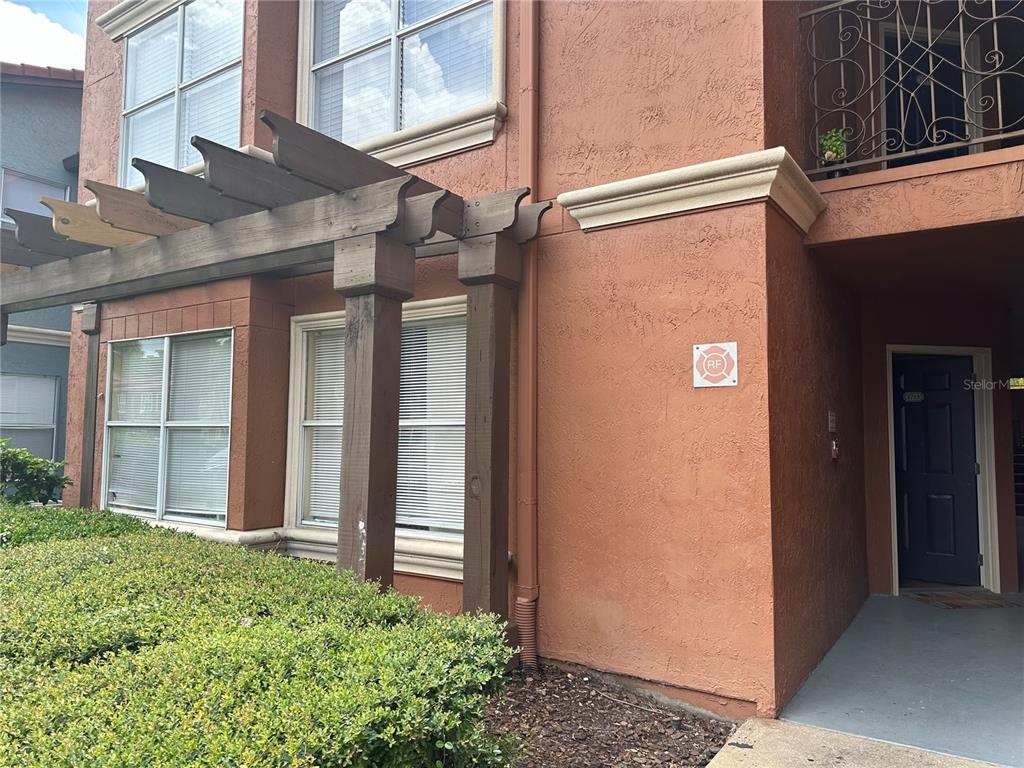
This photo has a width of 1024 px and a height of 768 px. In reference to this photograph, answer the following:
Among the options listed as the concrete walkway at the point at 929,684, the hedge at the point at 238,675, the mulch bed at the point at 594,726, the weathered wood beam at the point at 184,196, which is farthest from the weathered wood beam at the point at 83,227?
the concrete walkway at the point at 929,684

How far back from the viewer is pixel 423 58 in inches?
221

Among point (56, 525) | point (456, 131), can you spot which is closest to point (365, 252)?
point (456, 131)

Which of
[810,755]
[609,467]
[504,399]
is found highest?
[504,399]

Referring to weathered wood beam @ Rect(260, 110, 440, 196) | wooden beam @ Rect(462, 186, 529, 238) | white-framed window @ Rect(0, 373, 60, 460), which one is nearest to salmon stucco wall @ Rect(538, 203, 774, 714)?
wooden beam @ Rect(462, 186, 529, 238)

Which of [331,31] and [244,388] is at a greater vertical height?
[331,31]

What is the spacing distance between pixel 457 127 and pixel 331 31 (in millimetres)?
2125

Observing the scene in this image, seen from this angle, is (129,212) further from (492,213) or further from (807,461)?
(807,461)

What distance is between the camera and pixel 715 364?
399cm

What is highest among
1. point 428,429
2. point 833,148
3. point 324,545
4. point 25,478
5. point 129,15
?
point 129,15

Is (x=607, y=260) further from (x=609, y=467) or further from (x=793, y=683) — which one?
(x=793, y=683)

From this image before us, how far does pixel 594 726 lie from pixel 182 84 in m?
7.09

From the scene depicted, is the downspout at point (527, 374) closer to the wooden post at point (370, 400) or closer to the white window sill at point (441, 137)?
the white window sill at point (441, 137)

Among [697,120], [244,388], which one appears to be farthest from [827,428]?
[244,388]

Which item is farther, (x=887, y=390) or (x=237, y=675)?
(x=887, y=390)
